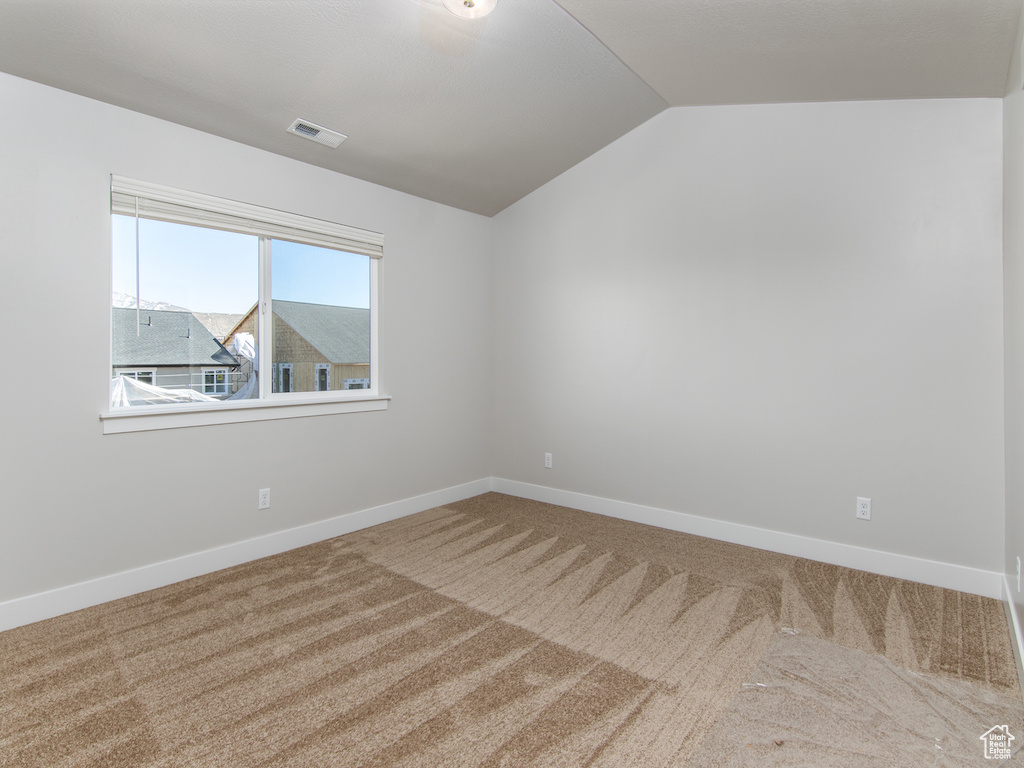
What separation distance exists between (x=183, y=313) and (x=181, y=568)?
1.32 metres

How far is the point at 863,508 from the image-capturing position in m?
2.93

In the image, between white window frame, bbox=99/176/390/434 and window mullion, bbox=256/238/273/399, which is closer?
white window frame, bbox=99/176/390/434

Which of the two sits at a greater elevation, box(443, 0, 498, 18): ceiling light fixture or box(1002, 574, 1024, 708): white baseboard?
box(443, 0, 498, 18): ceiling light fixture

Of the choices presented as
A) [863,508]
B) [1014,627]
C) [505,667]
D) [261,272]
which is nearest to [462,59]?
[261,272]

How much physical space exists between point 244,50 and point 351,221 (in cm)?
128

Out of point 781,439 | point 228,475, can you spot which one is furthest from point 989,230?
point 228,475

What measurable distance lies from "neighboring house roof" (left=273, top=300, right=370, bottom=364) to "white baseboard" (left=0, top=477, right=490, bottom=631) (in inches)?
42.1

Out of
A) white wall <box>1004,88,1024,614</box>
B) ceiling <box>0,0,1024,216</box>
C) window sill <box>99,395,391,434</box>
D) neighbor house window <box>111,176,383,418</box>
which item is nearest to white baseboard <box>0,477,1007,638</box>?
white wall <box>1004,88,1024,614</box>

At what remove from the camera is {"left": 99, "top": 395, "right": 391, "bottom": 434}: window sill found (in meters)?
2.53

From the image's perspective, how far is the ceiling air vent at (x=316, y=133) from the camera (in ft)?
9.16

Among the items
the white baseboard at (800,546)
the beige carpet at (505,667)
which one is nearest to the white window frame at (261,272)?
the beige carpet at (505,667)

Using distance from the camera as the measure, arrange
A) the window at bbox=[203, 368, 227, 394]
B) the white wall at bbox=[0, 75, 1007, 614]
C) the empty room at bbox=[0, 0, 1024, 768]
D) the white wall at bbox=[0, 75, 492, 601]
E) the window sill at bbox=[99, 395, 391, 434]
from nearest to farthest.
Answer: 1. the empty room at bbox=[0, 0, 1024, 768]
2. the white wall at bbox=[0, 75, 492, 601]
3. the white wall at bbox=[0, 75, 1007, 614]
4. the window sill at bbox=[99, 395, 391, 434]
5. the window at bbox=[203, 368, 227, 394]

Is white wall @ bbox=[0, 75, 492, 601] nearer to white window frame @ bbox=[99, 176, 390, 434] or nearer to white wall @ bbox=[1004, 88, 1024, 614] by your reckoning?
white window frame @ bbox=[99, 176, 390, 434]

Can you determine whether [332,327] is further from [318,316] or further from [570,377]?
[570,377]
